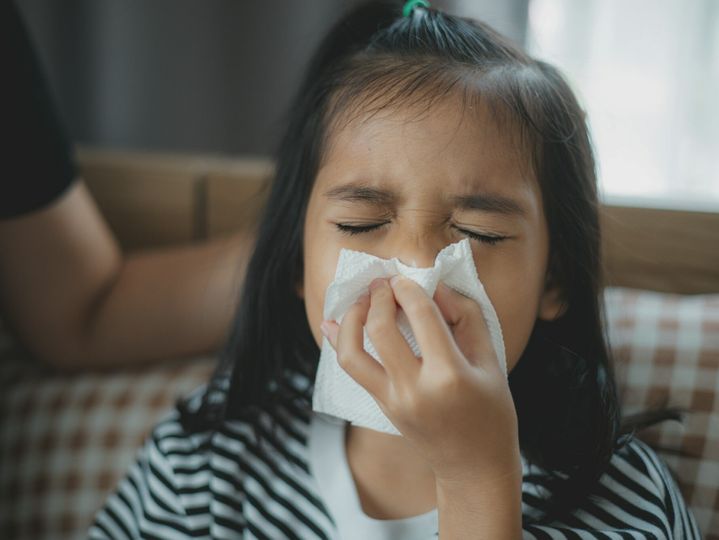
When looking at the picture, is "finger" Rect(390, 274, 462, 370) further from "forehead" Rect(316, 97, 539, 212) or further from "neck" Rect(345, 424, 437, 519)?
"neck" Rect(345, 424, 437, 519)

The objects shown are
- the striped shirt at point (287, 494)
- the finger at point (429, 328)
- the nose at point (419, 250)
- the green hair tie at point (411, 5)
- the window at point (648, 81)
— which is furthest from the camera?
the window at point (648, 81)

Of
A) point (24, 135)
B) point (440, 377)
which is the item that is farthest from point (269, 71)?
point (440, 377)

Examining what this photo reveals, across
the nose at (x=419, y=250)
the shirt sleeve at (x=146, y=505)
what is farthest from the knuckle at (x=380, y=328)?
the shirt sleeve at (x=146, y=505)

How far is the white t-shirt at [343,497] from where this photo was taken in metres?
0.92

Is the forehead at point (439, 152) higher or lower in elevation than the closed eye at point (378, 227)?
higher

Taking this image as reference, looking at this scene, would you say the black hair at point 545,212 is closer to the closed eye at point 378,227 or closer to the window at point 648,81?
the closed eye at point 378,227

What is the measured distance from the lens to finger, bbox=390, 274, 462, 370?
67 cm

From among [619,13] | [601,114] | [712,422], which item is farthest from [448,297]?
[619,13]

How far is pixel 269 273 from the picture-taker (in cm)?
108

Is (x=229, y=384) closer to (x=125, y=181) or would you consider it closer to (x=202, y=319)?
(x=202, y=319)

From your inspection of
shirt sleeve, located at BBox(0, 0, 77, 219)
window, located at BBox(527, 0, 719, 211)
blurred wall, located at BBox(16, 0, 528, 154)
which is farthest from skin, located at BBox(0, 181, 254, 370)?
window, located at BBox(527, 0, 719, 211)

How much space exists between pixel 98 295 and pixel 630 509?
88 cm

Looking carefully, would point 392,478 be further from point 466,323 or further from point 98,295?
point 98,295

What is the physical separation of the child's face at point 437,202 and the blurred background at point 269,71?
103cm
